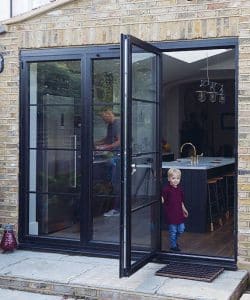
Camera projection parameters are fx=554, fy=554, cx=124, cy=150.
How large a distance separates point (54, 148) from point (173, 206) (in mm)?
1584

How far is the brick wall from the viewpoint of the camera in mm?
5758

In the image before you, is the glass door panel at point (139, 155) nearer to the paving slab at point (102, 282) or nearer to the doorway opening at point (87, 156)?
the doorway opening at point (87, 156)

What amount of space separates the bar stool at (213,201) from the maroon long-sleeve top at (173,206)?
66.1 inches

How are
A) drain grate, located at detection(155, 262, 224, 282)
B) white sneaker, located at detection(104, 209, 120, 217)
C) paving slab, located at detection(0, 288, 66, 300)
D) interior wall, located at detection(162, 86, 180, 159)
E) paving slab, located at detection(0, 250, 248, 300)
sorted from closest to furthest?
1. paving slab, located at detection(0, 250, 248, 300)
2. paving slab, located at detection(0, 288, 66, 300)
3. drain grate, located at detection(155, 262, 224, 282)
4. white sneaker, located at detection(104, 209, 120, 217)
5. interior wall, located at detection(162, 86, 180, 159)

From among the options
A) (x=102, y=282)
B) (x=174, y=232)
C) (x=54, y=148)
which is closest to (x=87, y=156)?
(x=54, y=148)

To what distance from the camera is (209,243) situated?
7.07 meters

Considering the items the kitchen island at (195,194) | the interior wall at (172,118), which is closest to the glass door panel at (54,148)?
the kitchen island at (195,194)

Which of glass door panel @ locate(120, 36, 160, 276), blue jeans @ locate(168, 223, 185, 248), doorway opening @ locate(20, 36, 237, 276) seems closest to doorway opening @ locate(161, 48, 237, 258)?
blue jeans @ locate(168, 223, 185, 248)

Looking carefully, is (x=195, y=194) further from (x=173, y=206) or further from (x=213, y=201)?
(x=173, y=206)

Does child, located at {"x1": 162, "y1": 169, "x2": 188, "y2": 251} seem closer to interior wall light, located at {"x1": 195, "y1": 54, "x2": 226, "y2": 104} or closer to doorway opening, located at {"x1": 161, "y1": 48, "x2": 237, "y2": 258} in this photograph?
doorway opening, located at {"x1": 161, "y1": 48, "x2": 237, "y2": 258}

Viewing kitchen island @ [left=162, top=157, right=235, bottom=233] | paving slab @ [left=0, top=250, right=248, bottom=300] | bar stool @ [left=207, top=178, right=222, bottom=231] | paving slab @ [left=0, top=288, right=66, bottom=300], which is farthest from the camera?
bar stool @ [left=207, top=178, right=222, bottom=231]

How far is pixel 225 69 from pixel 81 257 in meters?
6.05

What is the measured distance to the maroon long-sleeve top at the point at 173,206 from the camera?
6.43m

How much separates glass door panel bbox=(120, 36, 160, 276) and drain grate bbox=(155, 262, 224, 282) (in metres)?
0.24
